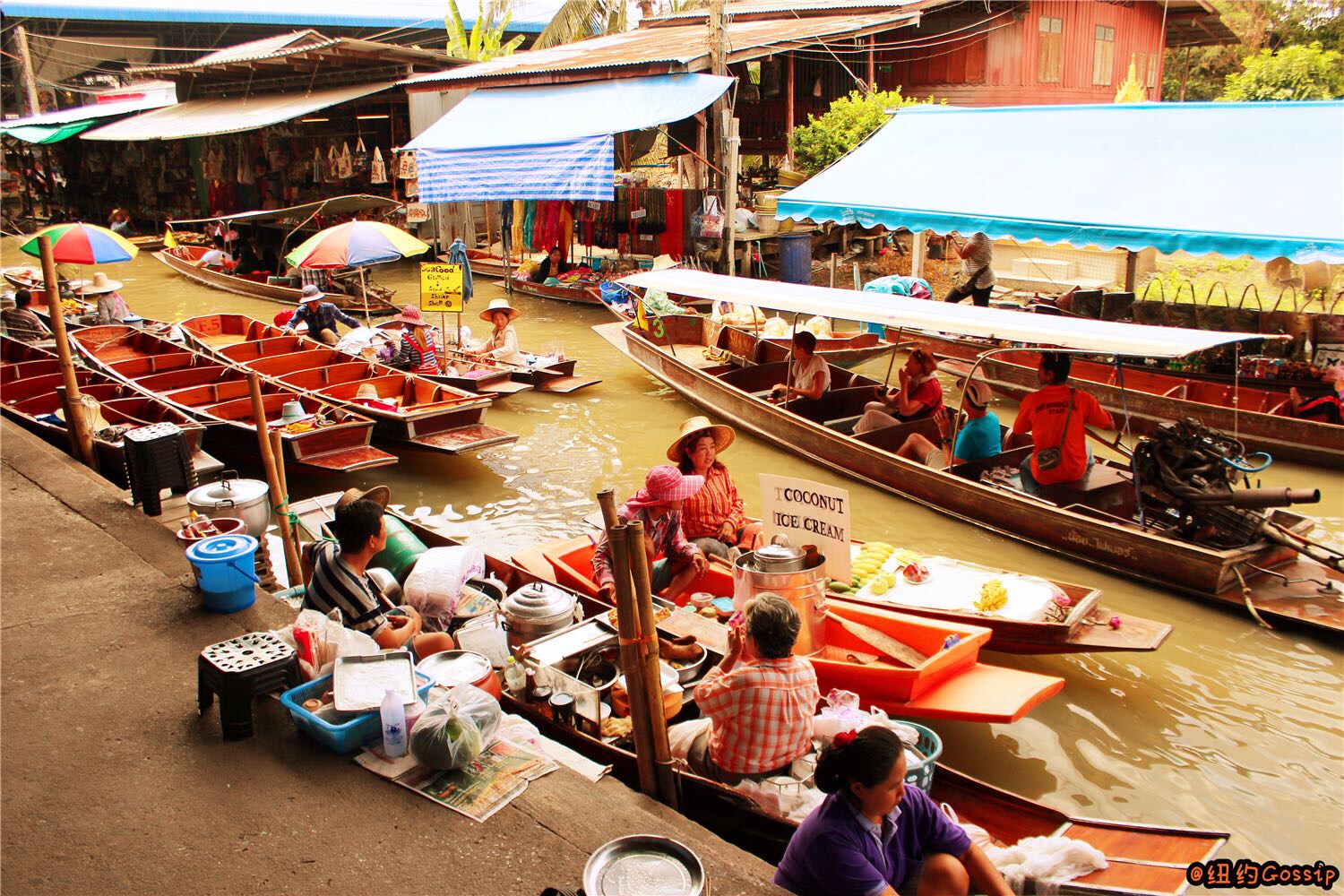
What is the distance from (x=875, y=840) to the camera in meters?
3.07

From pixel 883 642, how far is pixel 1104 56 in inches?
825

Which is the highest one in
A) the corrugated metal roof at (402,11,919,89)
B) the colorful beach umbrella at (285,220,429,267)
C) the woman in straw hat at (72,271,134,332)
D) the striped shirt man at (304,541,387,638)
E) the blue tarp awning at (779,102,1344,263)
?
A: the corrugated metal roof at (402,11,919,89)

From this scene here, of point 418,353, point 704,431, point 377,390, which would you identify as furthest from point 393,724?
point 418,353

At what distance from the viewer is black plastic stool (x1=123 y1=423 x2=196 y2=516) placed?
626 cm

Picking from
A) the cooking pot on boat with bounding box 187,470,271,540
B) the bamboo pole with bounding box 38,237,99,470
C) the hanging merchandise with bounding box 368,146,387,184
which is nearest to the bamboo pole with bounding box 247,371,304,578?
the cooking pot on boat with bounding box 187,470,271,540

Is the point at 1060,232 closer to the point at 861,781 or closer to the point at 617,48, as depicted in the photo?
the point at 861,781

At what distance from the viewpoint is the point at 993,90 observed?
19891 mm

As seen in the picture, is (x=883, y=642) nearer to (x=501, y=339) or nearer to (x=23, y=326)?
(x=501, y=339)

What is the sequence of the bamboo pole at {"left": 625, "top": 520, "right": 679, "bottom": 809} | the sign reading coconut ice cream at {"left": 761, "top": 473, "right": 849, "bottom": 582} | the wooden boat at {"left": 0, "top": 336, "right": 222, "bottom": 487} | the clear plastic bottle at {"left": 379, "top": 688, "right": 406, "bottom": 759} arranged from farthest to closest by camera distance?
the wooden boat at {"left": 0, "top": 336, "right": 222, "bottom": 487}
the sign reading coconut ice cream at {"left": 761, "top": 473, "right": 849, "bottom": 582}
the clear plastic bottle at {"left": 379, "top": 688, "right": 406, "bottom": 759}
the bamboo pole at {"left": 625, "top": 520, "right": 679, "bottom": 809}

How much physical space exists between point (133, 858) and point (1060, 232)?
945 centimetres

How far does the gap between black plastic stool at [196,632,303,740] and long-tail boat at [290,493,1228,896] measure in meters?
1.21

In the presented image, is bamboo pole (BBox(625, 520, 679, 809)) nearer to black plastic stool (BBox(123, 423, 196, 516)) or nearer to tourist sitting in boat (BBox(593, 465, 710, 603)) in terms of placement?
tourist sitting in boat (BBox(593, 465, 710, 603))

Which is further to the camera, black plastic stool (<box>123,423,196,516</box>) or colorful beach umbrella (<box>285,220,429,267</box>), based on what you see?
colorful beach umbrella (<box>285,220,429,267</box>)

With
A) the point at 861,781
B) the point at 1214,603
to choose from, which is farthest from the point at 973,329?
the point at 861,781
